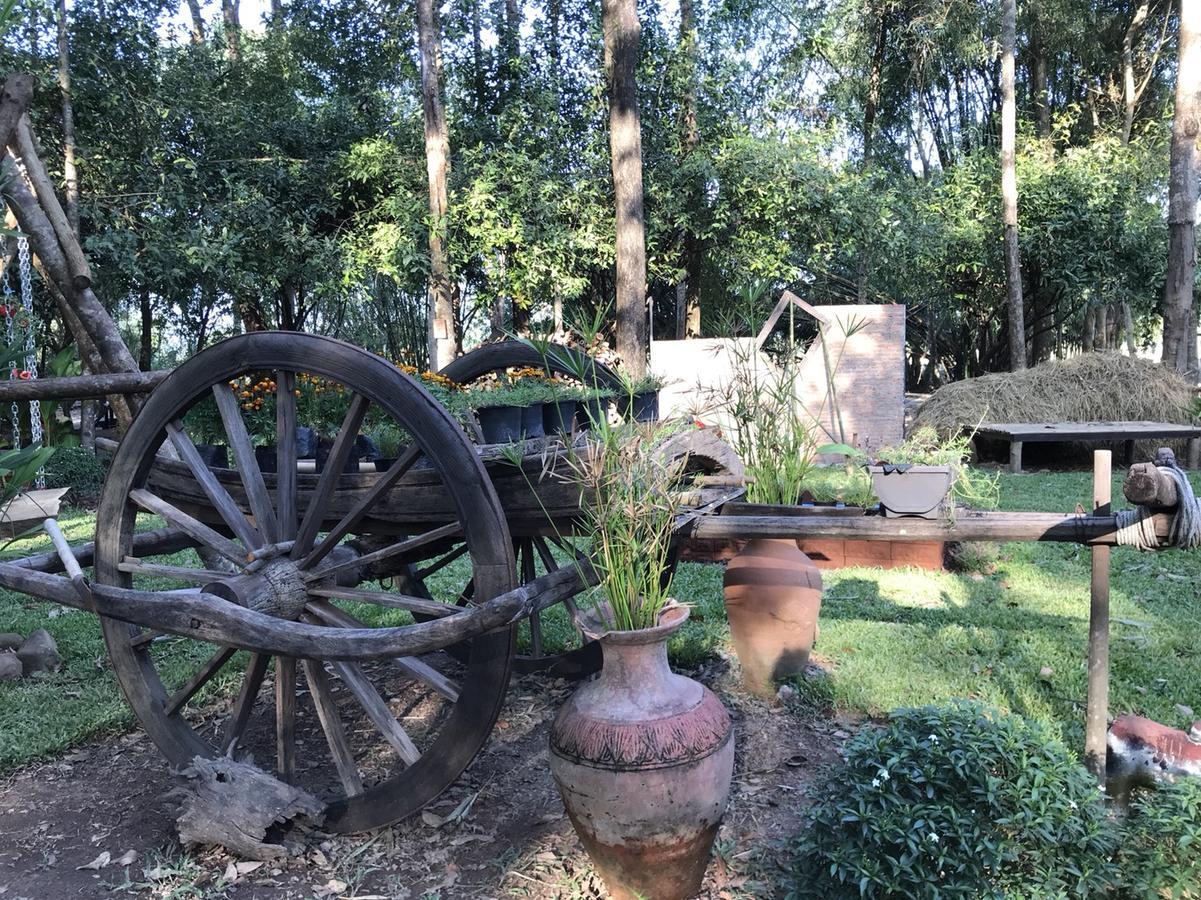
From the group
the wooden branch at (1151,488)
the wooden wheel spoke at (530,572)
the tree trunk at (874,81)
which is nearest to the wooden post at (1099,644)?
the wooden branch at (1151,488)

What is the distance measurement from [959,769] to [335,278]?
12820mm

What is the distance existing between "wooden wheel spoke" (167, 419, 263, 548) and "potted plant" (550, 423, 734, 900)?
114 centimetres

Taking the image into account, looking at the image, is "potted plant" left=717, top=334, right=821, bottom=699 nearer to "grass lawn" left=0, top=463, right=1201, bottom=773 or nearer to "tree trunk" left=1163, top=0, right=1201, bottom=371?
"grass lawn" left=0, top=463, right=1201, bottom=773

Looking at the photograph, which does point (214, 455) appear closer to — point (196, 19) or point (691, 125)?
point (691, 125)

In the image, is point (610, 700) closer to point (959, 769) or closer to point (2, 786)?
point (959, 769)

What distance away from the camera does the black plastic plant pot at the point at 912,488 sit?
345 centimetres

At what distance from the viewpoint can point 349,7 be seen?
16.1 m

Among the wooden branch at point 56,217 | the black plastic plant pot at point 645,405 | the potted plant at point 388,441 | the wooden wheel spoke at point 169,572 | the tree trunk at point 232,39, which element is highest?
the tree trunk at point 232,39

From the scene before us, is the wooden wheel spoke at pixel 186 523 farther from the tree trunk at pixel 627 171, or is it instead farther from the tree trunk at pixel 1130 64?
the tree trunk at pixel 1130 64

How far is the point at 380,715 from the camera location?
8.54ft

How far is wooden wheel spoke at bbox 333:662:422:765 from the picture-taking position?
255 centimetres

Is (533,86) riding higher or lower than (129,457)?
higher

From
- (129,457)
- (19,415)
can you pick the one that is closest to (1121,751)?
(129,457)

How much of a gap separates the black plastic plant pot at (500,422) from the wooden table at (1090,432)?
8.51 metres
